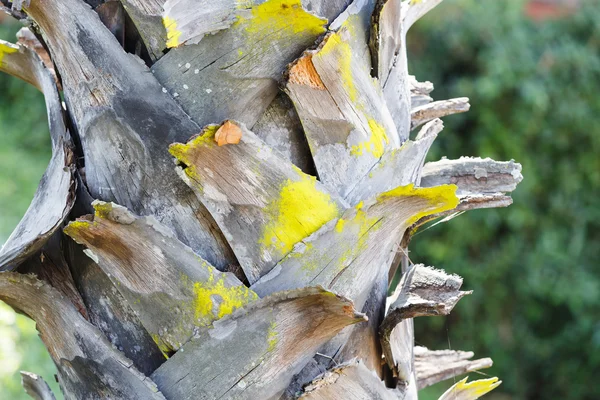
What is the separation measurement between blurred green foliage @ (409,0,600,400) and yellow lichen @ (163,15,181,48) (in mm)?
3476

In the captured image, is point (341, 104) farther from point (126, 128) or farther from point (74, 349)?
point (74, 349)

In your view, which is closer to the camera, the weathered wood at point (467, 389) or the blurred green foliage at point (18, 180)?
the weathered wood at point (467, 389)

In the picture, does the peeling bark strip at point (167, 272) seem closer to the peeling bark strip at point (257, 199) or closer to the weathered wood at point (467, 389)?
the peeling bark strip at point (257, 199)

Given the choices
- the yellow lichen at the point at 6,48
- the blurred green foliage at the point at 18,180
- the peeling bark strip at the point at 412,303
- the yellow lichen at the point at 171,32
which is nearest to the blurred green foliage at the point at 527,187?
the blurred green foliage at the point at 18,180

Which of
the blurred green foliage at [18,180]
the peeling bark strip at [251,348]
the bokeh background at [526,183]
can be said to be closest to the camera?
the peeling bark strip at [251,348]

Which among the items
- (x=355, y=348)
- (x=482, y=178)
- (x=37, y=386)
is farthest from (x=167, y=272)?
(x=482, y=178)

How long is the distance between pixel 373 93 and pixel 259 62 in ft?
0.56

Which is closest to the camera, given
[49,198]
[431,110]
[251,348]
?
[251,348]

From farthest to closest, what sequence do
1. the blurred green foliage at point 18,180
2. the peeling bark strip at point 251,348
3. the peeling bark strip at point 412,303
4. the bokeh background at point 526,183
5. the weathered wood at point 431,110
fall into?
the bokeh background at point 526,183, the blurred green foliage at point 18,180, the weathered wood at point 431,110, the peeling bark strip at point 412,303, the peeling bark strip at point 251,348

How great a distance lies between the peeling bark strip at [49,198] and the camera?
0.89 metres

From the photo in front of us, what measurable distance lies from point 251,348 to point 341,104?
325 mm

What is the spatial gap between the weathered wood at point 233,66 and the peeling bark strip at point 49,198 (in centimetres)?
17

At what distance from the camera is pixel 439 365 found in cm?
130

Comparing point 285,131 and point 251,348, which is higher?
point 285,131
